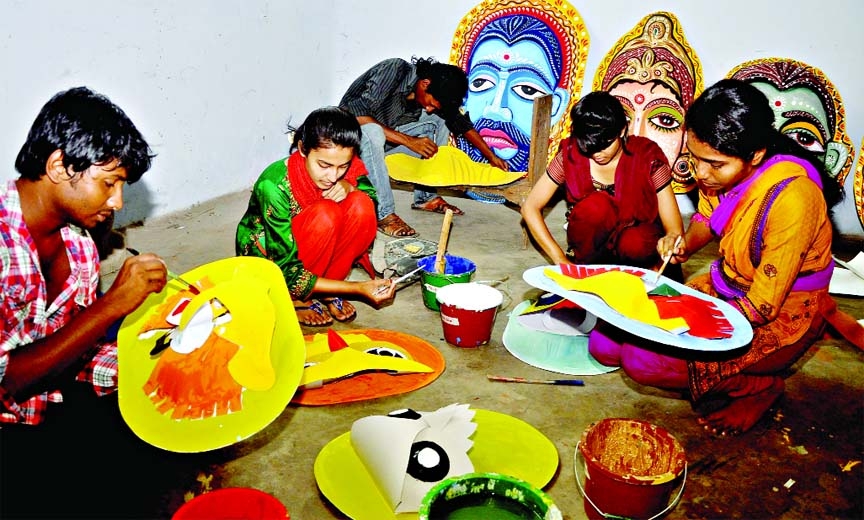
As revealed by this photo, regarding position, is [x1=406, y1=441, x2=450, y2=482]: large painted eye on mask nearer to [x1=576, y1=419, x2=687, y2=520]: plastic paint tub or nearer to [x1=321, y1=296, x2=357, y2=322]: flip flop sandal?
[x1=576, y1=419, x2=687, y2=520]: plastic paint tub

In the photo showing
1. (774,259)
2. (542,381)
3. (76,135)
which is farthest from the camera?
(542,381)

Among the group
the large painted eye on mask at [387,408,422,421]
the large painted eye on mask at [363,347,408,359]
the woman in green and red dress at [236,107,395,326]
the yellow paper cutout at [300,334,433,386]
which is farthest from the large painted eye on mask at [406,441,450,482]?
the woman in green and red dress at [236,107,395,326]

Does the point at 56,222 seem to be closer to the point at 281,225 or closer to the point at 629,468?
the point at 281,225

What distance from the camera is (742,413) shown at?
218cm

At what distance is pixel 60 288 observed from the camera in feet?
6.12

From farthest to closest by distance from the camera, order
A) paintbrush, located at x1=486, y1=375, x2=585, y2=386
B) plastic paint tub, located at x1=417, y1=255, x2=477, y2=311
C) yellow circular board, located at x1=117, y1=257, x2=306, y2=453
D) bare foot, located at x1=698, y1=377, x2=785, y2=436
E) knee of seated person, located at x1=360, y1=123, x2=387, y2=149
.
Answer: knee of seated person, located at x1=360, y1=123, x2=387, y2=149, plastic paint tub, located at x1=417, y1=255, x2=477, y2=311, paintbrush, located at x1=486, y1=375, x2=585, y2=386, bare foot, located at x1=698, y1=377, x2=785, y2=436, yellow circular board, located at x1=117, y1=257, x2=306, y2=453

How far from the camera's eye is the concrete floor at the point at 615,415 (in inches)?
72.8

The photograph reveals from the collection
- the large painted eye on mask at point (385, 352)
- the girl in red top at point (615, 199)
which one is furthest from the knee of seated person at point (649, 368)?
the large painted eye on mask at point (385, 352)

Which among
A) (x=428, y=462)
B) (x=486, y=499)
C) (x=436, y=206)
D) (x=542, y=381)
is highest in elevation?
(x=486, y=499)

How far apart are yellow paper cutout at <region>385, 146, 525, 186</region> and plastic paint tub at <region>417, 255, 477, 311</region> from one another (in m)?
1.10

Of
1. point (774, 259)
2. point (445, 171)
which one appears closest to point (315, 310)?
point (445, 171)

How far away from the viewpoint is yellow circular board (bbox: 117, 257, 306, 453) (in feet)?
5.50

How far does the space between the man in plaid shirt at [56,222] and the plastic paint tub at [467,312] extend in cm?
118

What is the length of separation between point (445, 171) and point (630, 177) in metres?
1.55
